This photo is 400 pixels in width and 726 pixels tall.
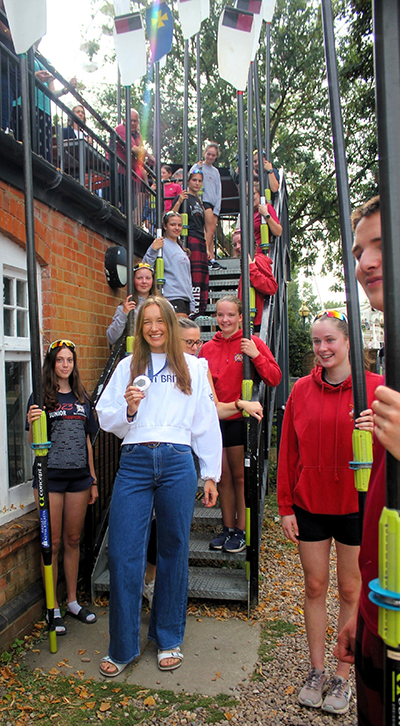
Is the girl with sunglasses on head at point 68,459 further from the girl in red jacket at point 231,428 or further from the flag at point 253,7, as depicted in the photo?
the flag at point 253,7

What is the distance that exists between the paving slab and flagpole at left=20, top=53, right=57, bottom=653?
144mm

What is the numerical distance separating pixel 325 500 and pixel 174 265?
3.47 m

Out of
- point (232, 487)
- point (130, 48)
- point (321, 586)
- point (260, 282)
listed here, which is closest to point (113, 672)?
point (321, 586)

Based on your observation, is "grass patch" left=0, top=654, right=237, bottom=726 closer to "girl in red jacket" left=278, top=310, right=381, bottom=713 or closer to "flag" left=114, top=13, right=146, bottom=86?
"girl in red jacket" left=278, top=310, right=381, bottom=713

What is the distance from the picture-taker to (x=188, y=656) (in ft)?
10.3

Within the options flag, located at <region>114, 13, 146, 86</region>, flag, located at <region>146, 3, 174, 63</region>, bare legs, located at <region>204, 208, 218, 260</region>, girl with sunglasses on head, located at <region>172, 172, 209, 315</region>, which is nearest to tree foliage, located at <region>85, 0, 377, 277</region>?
bare legs, located at <region>204, 208, 218, 260</region>

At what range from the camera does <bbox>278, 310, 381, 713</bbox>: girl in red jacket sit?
2611mm

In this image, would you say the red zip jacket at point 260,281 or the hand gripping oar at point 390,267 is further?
the red zip jacket at point 260,281

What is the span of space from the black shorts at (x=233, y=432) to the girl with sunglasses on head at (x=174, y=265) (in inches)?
63.5

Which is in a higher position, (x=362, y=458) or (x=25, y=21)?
(x=25, y=21)

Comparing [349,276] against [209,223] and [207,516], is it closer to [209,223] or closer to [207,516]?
[207,516]

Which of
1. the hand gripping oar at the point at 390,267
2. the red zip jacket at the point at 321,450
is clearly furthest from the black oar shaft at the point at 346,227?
the red zip jacket at the point at 321,450

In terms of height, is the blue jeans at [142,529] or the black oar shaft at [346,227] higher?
the black oar shaft at [346,227]

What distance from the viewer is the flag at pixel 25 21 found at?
2.80m
